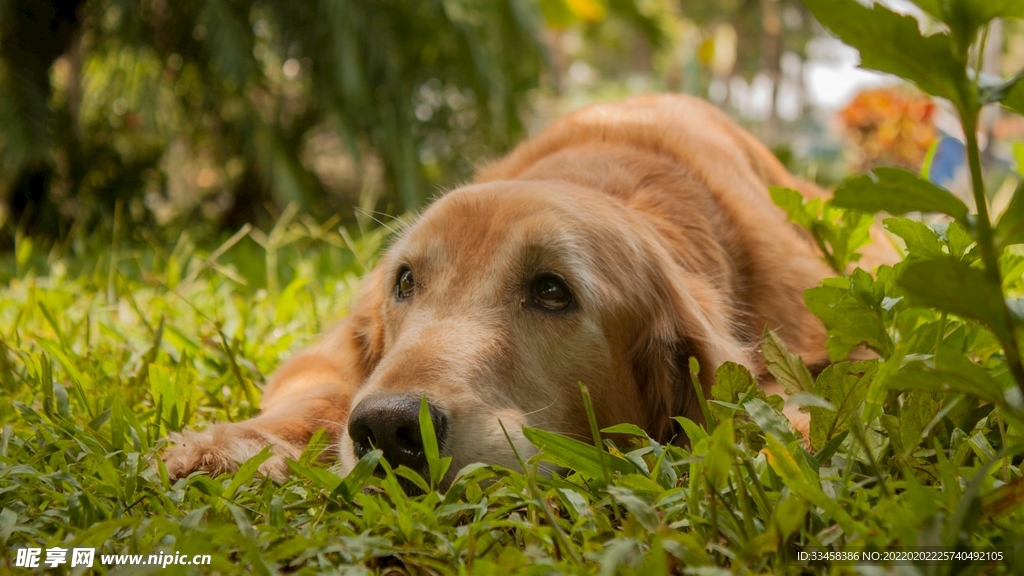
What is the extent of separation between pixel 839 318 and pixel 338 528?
3.88ft

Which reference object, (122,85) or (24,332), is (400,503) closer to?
(24,332)

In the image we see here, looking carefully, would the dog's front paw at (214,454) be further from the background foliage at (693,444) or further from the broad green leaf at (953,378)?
the broad green leaf at (953,378)

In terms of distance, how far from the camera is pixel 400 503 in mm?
1627

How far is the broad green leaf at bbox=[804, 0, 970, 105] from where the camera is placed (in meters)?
1.25

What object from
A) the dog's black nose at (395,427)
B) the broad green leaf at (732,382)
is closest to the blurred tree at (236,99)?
the dog's black nose at (395,427)

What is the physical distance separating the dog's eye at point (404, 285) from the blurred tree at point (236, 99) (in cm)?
415

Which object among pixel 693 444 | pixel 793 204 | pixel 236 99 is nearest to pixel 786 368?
pixel 693 444

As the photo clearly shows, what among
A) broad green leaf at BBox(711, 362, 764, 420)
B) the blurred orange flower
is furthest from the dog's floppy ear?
the blurred orange flower

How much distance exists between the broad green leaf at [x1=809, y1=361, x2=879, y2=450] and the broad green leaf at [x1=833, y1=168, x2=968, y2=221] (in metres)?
0.45

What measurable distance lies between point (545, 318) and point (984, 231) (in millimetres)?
1287

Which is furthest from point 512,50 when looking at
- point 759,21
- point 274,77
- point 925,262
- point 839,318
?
point 759,21

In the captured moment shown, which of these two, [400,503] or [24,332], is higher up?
A: [400,503]

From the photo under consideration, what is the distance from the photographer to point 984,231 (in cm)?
122

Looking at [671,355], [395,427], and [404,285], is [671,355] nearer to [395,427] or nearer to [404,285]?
[404,285]
